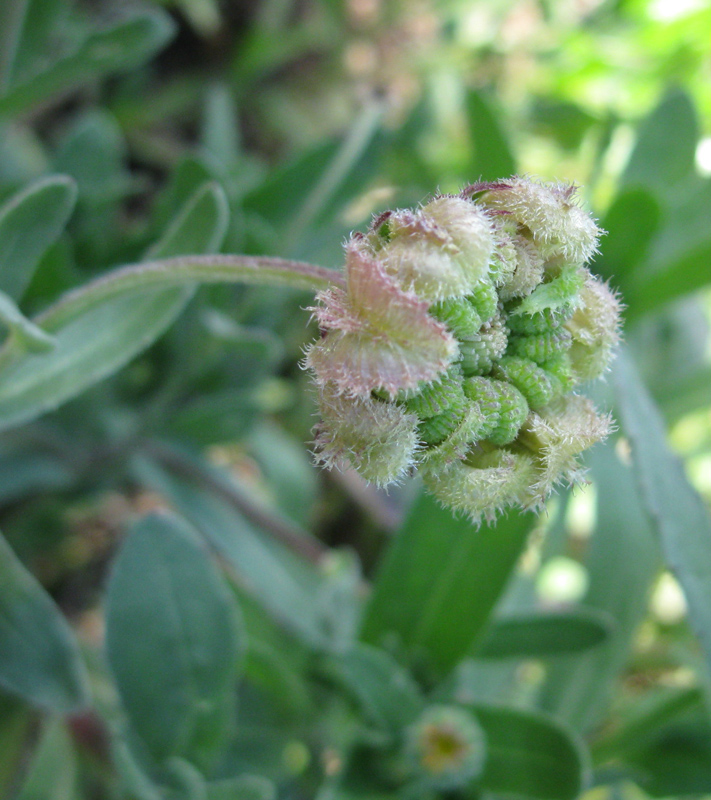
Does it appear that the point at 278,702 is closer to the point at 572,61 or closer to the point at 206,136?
the point at 206,136

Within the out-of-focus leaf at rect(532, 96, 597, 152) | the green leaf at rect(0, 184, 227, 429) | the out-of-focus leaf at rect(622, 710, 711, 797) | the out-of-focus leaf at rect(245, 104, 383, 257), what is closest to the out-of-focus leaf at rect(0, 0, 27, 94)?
the out-of-focus leaf at rect(245, 104, 383, 257)

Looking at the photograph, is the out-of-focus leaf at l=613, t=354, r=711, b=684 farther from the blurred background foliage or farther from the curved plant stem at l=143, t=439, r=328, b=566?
the curved plant stem at l=143, t=439, r=328, b=566

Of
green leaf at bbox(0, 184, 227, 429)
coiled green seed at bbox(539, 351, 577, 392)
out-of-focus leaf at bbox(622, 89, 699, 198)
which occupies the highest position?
out-of-focus leaf at bbox(622, 89, 699, 198)

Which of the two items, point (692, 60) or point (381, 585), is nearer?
point (381, 585)

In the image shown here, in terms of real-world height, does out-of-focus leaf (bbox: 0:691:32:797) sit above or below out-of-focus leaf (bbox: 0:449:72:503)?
below

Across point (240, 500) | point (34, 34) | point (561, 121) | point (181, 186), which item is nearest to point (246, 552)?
point (240, 500)

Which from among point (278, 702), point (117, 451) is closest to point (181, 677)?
point (278, 702)

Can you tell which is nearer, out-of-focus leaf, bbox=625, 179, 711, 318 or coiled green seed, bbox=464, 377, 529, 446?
coiled green seed, bbox=464, 377, 529, 446
